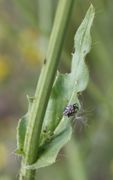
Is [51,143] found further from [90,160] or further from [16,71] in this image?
[16,71]

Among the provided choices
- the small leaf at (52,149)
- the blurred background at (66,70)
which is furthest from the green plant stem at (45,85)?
the blurred background at (66,70)

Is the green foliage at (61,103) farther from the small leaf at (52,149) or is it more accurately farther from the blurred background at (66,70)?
the blurred background at (66,70)

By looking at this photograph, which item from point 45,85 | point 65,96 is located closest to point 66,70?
point 65,96

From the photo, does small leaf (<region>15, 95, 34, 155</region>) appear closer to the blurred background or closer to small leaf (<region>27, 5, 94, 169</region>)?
small leaf (<region>27, 5, 94, 169</region>)

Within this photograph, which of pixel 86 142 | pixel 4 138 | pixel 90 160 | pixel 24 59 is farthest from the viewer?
pixel 24 59

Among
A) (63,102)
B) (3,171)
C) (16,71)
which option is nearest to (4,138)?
(3,171)

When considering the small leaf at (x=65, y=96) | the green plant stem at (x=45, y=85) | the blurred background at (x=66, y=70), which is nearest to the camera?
the green plant stem at (x=45, y=85)

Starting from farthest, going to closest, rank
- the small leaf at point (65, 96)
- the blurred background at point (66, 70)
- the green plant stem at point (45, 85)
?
the blurred background at point (66, 70) → the small leaf at point (65, 96) → the green plant stem at point (45, 85)
